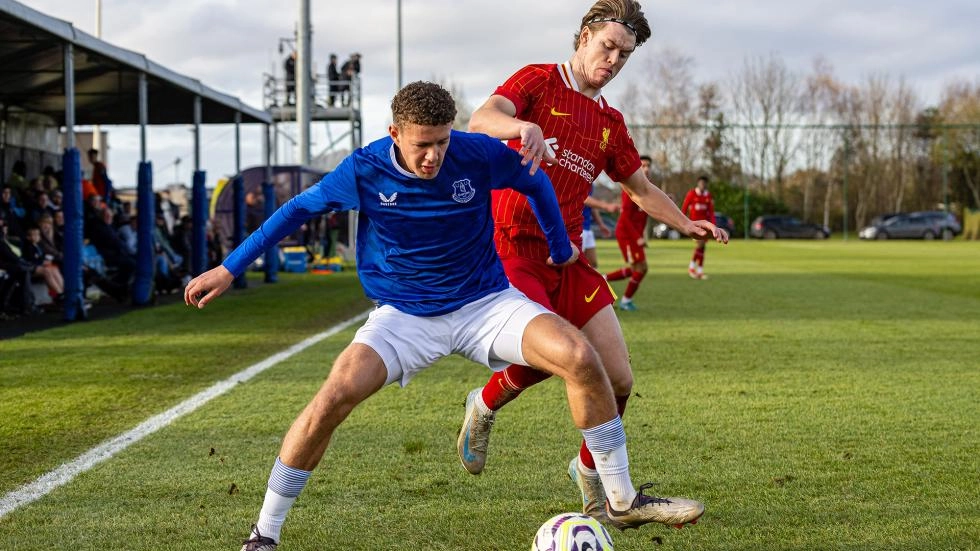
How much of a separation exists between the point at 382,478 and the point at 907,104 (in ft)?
241

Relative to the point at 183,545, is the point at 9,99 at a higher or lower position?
higher

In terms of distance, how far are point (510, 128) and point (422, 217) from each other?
21.2 inches

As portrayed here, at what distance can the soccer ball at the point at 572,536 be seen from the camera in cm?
390

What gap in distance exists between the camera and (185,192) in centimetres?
4594

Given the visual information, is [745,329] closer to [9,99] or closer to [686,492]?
[686,492]

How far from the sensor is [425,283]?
4562mm

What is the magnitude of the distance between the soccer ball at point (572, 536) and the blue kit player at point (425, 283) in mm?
431

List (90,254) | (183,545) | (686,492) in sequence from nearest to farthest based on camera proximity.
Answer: (183,545) → (686,492) → (90,254)

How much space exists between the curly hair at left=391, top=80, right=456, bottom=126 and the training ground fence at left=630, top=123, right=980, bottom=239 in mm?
56296

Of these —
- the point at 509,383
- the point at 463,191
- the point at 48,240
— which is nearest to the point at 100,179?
the point at 48,240

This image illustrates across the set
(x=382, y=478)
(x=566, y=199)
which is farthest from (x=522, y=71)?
(x=382, y=478)

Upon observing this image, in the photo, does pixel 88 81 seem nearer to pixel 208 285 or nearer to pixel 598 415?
pixel 208 285

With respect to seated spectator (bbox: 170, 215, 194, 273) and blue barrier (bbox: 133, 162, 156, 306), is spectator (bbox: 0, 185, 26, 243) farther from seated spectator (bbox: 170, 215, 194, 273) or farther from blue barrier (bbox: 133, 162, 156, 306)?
seated spectator (bbox: 170, 215, 194, 273)

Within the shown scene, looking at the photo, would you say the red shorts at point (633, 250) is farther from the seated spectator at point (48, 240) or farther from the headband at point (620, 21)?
the headband at point (620, 21)
